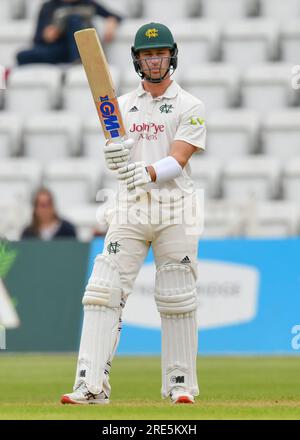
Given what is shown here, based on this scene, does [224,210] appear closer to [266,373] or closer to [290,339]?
[290,339]

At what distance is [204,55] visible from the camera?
16578mm

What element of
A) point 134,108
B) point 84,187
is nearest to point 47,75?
→ point 84,187

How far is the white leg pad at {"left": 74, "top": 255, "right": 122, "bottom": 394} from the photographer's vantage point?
7570 mm

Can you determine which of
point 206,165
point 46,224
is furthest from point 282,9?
point 46,224

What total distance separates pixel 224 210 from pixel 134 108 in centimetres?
575

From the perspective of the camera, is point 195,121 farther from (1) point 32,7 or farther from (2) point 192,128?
(1) point 32,7

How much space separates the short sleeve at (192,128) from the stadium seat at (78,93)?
333 inches

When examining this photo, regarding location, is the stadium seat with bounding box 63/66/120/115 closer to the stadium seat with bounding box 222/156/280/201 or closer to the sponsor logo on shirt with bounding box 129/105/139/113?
the stadium seat with bounding box 222/156/280/201

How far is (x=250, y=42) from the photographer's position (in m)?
16.3

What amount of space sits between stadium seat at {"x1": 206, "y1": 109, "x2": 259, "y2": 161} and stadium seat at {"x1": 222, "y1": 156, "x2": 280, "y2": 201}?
0.53 metres

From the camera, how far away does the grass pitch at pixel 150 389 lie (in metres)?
6.96

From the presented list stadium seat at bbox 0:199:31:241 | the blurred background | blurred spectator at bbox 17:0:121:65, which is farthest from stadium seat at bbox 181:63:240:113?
stadium seat at bbox 0:199:31:241

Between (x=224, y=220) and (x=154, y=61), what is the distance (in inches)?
229

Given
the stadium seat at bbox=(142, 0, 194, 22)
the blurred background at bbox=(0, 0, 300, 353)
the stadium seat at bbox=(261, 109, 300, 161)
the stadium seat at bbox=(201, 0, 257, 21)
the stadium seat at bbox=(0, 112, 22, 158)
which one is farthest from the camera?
the stadium seat at bbox=(142, 0, 194, 22)
